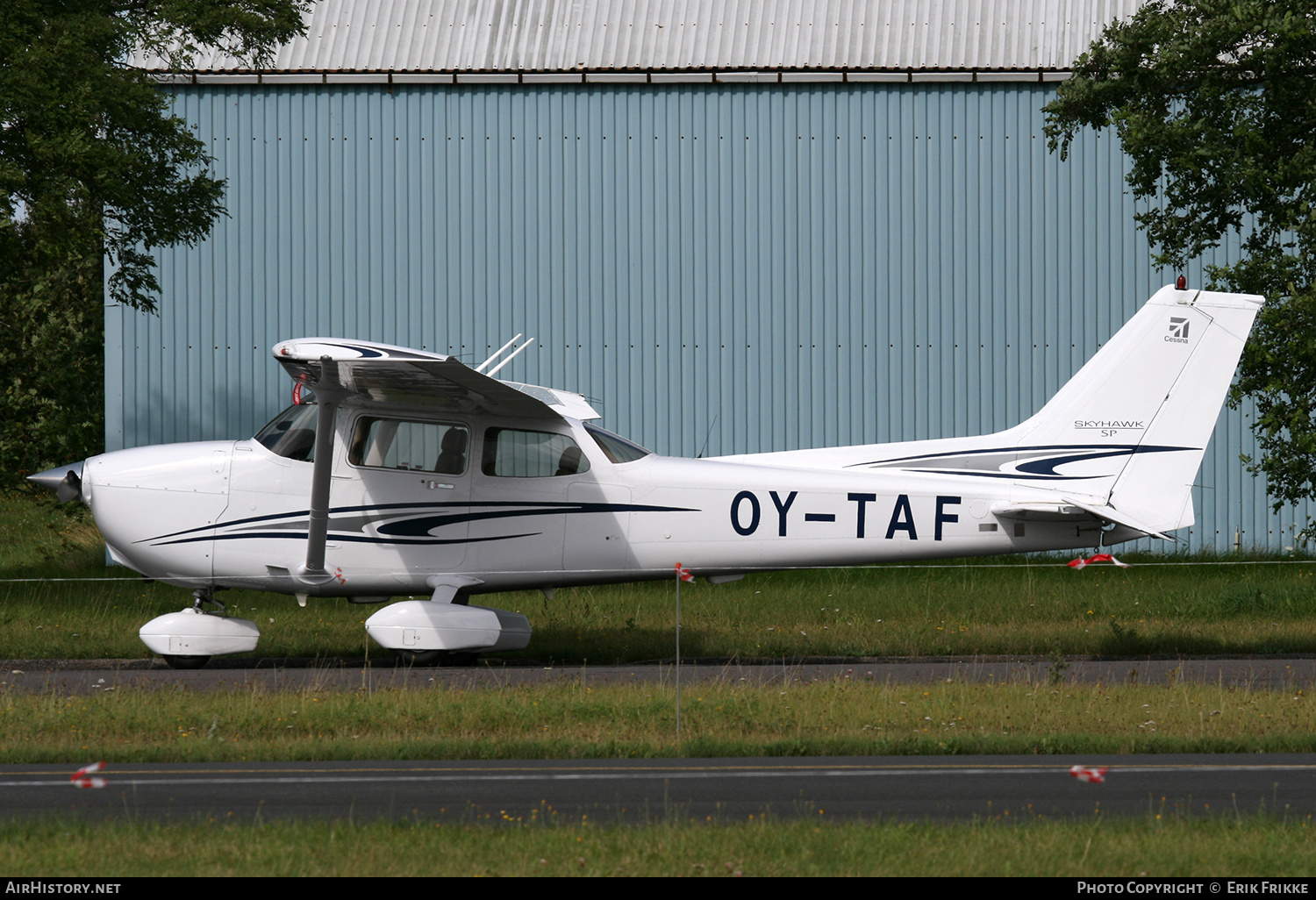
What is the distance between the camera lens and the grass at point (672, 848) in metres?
5.18

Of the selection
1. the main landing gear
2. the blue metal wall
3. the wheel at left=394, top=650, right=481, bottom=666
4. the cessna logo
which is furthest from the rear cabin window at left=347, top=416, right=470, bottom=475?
the blue metal wall

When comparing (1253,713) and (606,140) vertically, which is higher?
(606,140)

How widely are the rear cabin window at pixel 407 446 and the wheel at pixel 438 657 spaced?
149cm

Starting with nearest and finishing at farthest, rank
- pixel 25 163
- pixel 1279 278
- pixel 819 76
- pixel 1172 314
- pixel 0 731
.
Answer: pixel 0 731, pixel 1172 314, pixel 1279 278, pixel 25 163, pixel 819 76

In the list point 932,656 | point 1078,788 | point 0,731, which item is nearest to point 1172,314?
point 932,656

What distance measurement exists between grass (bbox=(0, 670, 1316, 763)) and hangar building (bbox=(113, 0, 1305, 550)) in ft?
29.7

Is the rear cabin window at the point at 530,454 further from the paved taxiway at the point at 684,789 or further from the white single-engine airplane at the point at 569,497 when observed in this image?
the paved taxiway at the point at 684,789

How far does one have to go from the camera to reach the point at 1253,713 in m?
8.51

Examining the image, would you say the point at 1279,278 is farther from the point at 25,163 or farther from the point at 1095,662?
the point at 25,163

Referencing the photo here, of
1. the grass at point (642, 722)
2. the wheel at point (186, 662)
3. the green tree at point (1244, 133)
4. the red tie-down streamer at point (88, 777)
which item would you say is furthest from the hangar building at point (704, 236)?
the red tie-down streamer at point (88, 777)

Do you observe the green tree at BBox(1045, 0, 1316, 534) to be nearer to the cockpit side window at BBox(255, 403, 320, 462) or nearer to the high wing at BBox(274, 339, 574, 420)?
the high wing at BBox(274, 339, 574, 420)

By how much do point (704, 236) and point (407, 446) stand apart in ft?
27.2

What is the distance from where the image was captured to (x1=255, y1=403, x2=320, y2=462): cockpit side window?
10.8m

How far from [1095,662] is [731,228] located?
8.92 metres
